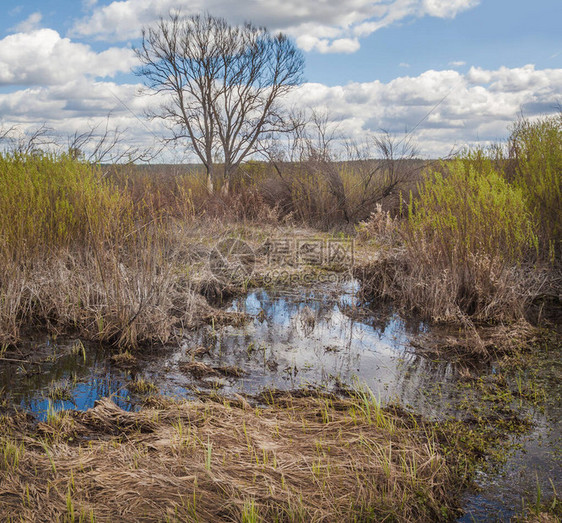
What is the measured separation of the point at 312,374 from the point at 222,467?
1849 millimetres

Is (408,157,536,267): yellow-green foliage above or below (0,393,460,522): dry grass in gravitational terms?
above

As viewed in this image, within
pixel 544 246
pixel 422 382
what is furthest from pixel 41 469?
pixel 544 246

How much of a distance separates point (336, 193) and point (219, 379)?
9315 millimetres

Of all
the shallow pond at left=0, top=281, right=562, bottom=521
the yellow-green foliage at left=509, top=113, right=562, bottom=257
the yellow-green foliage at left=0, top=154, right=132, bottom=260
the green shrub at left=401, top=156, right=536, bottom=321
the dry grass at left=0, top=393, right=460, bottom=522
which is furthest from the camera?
the yellow-green foliage at left=509, top=113, right=562, bottom=257

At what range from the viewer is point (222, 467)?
2.65 m

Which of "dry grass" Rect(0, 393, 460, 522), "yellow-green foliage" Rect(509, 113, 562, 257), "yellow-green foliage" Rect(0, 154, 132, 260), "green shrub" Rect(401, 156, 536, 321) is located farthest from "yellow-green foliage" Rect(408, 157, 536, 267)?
"yellow-green foliage" Rect(0, 154, 132, 260)

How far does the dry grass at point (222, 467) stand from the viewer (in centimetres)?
239

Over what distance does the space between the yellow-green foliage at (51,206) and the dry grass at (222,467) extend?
2419 mm

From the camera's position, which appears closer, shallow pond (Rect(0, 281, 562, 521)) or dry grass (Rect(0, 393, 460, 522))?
dry grass (Rect(0, 393, 460, 522))

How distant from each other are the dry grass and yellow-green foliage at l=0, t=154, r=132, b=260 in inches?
95.3

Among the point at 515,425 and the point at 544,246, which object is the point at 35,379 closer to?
the point at 515,425

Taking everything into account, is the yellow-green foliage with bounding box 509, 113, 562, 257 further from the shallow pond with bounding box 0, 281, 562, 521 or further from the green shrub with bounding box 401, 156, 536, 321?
the shallow pond with bounding box 0, 281, 562, 521

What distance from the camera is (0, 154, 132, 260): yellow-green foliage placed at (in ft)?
17.1

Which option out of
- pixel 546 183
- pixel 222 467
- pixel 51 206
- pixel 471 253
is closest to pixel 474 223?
pixel 471 253
